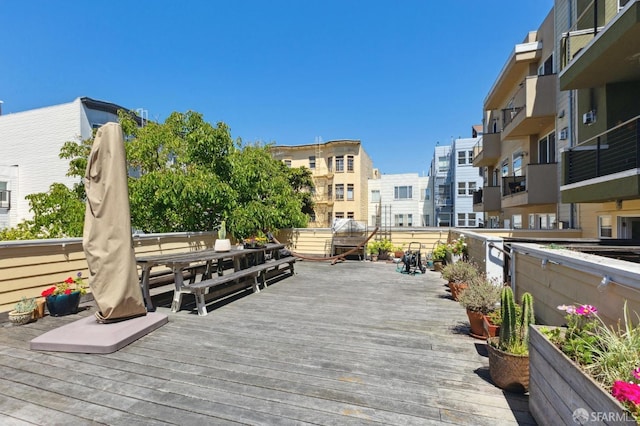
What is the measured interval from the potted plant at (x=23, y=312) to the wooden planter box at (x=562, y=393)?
6113mm

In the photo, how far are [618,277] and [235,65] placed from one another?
1844cm

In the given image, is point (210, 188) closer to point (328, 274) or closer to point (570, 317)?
point (328, 274)

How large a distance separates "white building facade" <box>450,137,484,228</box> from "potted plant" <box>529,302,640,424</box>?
1149 inches

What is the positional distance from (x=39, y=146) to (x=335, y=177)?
2279cm

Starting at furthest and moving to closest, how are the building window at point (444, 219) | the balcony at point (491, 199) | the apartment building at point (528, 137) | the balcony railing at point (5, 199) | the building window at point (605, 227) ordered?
the building window at point (444, 219), the balcony railing at point (5, 199), the balcony at point (491, 199), the apartment building at point (528, 137), the building window at point (605, 227)

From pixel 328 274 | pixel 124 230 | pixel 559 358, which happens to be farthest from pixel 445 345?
pixel 328 274

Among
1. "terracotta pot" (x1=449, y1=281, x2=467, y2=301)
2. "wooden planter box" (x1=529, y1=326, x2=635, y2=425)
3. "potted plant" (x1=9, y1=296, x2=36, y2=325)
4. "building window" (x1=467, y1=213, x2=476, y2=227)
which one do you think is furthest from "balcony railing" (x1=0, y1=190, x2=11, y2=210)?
"building window" (x1=467, y1=213, x2=476, y2=227)

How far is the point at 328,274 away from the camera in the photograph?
884 centimetres

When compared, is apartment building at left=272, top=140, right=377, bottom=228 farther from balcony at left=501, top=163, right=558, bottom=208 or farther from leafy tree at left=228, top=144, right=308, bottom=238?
balcony at left=501, top=163, right=558, bottom=208

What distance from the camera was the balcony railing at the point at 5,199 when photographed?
62.3ft

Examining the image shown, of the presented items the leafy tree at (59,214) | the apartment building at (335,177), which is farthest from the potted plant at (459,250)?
the apartment building at (335,177)

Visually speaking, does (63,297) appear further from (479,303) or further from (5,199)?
(5,199)

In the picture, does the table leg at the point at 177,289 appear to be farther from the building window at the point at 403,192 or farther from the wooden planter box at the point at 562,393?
the building window at the point at 403,192

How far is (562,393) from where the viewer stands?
5.85 ft
